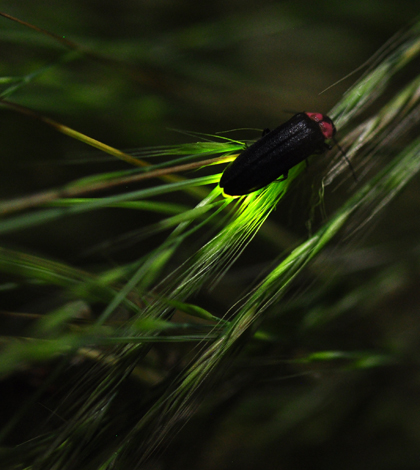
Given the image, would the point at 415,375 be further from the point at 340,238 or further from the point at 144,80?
the point at 144,80

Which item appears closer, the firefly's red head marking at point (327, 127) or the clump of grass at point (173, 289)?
the clump of grass at point (173, 289)

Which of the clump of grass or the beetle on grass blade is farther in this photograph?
the beetle on grass blade

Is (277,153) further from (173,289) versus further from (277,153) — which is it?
(173,289)

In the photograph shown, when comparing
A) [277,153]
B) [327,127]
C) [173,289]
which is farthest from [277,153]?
[173,289]

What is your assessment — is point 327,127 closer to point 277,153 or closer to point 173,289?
point 277,153

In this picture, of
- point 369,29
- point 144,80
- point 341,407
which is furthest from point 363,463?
point 369,29
